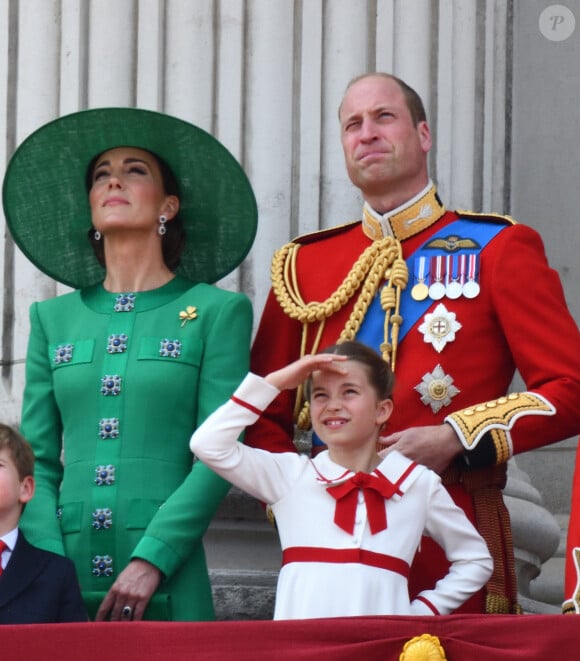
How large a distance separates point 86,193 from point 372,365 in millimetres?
1087

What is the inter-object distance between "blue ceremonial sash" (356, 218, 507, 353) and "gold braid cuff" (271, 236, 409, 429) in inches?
0.7

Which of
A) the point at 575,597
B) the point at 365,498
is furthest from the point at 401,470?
the point at 575,597

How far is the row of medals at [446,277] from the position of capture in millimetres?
5312

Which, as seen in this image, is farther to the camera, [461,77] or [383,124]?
[461,77]

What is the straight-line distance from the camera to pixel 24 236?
570cm

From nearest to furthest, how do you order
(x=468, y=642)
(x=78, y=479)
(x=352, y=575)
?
(x=468, y=642)
(x=352, y=575)
(x=78, y=479)

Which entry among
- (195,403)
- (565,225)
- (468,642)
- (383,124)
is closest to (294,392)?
(195,403)

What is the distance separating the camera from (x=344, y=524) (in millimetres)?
4750

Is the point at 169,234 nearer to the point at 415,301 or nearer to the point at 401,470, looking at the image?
the point at 415,301

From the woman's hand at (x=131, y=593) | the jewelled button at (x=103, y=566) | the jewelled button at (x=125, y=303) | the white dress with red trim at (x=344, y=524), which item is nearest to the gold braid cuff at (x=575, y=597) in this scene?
the white dress with red trim at (x=344, y=524)

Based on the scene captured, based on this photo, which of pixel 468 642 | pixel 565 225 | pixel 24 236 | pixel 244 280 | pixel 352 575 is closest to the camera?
pixel 468 642

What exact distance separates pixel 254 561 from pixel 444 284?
0.98m

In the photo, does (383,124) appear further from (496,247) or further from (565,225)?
(565,225)

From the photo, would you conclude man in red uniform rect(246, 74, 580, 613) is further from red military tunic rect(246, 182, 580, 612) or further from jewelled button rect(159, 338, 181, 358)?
jewelled button rect(159, 338, 181, 358)
